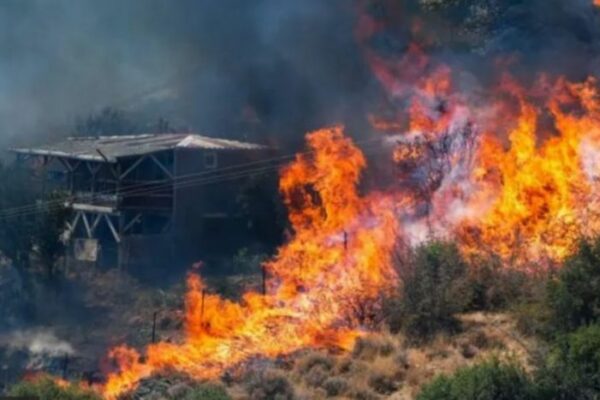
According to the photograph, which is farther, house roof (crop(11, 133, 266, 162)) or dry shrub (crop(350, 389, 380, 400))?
house roof (crop(11, 133, 266, 162))

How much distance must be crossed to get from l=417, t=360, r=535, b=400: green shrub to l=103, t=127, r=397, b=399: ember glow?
5.94 metres

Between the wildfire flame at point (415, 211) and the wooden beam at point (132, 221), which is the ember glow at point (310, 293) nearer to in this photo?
the wildfire flame at point (415, 211)

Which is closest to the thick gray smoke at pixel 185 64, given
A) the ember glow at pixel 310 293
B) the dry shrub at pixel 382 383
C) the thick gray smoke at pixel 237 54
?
the thick gray smoke at pixel 237 54

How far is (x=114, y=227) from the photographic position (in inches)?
1435

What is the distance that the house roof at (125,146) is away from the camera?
35.2 m

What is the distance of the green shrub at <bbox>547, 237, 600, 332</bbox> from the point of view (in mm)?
15344

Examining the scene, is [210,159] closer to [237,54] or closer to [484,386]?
[237,54]

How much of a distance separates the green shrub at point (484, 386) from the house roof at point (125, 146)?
23.3 m

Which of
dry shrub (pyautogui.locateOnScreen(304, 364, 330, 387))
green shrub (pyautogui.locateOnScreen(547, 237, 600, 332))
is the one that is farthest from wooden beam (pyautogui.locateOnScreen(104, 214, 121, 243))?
green shrub (pyautogui.locateOnScreen(547, 237, 600, 332))

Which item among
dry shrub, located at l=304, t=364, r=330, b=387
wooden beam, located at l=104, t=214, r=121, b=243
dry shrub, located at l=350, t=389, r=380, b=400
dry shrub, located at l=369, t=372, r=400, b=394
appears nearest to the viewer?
dry shrub, located at l=350, t=389, r=380, b=400

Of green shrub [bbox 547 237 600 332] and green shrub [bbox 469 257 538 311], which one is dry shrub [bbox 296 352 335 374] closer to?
green shrub [bbox 469 257 538 311]

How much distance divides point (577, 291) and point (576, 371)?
9.33 ft

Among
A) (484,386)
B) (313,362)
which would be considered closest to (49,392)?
(313,362)

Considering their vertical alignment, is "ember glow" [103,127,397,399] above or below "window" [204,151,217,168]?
below
